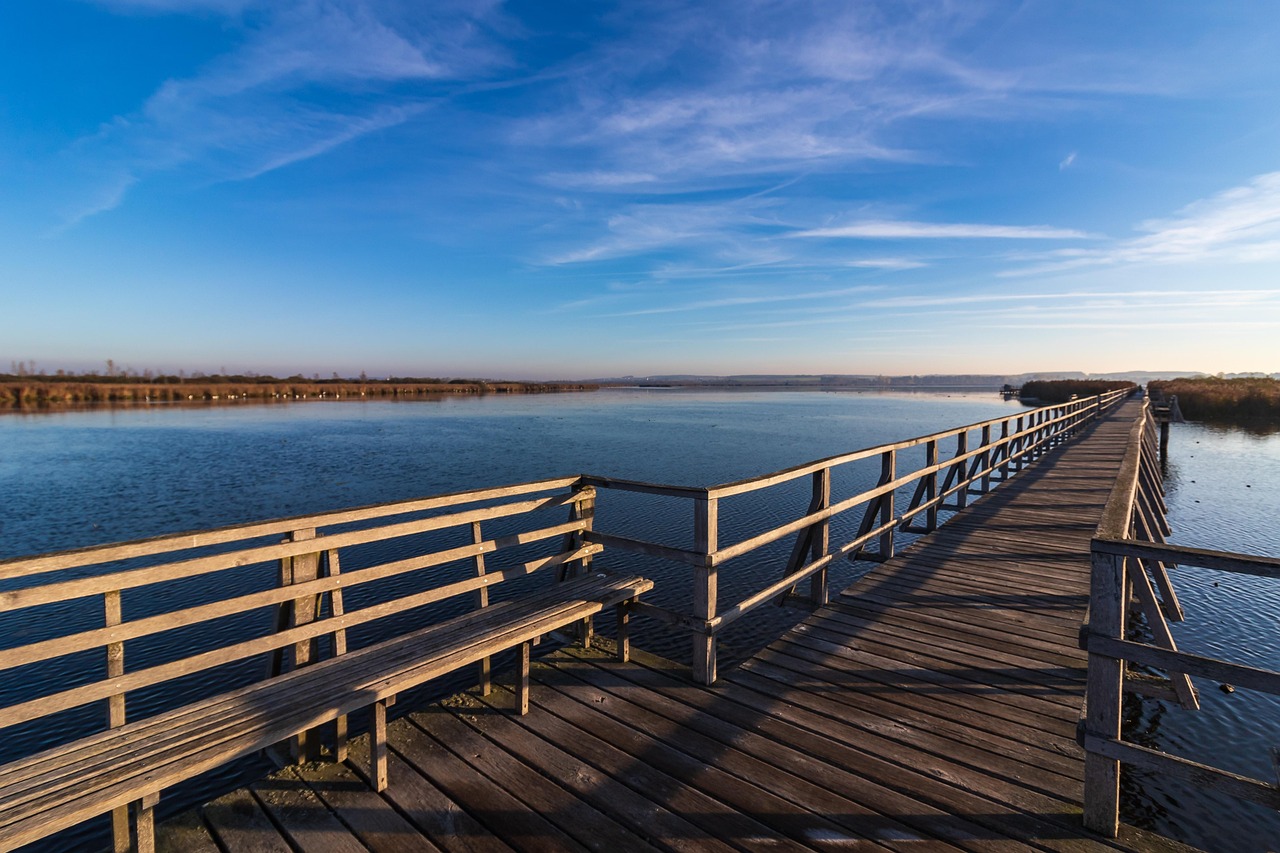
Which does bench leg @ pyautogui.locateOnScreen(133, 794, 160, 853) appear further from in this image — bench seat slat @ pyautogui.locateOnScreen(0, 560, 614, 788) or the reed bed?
the reed bed

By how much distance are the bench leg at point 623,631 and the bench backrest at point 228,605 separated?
0.62 meters

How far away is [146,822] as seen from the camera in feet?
8.93

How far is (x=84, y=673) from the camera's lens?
26.8ft

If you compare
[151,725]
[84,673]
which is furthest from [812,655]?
[84,673]

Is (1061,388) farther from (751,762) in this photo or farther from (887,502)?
(751,762)

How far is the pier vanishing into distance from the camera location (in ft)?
9.21

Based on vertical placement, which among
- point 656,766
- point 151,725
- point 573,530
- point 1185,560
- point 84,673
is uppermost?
point 1185,560

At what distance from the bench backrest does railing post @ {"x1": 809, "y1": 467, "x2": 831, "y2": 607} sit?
2230 mm

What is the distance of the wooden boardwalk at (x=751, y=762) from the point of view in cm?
301

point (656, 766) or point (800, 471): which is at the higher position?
point (800, 471)

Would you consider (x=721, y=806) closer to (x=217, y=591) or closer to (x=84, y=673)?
(x=84, y=673)

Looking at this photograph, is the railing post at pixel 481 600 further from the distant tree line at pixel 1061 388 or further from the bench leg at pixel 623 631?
the distant tree line at pixel 1061 388

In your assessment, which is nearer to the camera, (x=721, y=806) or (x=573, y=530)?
(x=721, y=806)

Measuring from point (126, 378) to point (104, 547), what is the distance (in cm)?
12973
